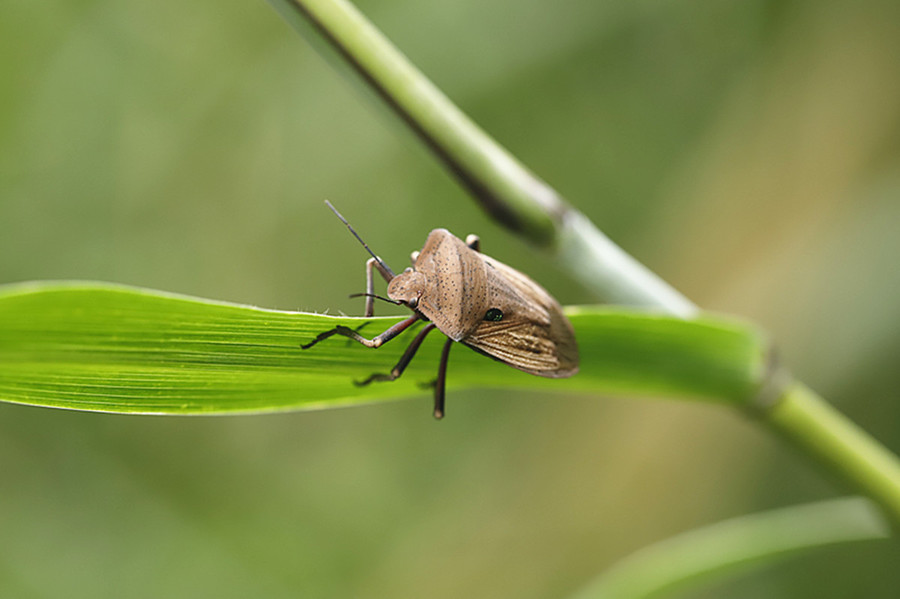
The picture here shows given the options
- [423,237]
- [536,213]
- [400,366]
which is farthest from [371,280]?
[423,237]

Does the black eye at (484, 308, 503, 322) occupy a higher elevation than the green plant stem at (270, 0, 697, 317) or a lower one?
lower

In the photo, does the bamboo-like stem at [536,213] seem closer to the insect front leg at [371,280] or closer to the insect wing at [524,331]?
the insect wing at [524,331]

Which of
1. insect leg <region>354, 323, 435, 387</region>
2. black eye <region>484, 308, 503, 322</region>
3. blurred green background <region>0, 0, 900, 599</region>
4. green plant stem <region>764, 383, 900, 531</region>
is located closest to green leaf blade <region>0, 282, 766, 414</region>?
insect leg <region>354, 323, 435, 387</region>

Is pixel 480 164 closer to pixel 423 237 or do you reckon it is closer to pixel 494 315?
pixel 494 315

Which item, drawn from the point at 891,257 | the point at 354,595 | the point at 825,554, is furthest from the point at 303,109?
the point at 825,554

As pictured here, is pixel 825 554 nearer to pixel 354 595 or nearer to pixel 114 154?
pixel 354 595

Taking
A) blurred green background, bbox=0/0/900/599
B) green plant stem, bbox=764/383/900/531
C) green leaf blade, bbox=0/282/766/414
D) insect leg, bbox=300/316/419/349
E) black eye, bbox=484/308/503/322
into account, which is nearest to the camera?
green leaf blade, bbox=0/282/766/414

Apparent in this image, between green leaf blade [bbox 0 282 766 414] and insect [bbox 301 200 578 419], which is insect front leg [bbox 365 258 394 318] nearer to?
insect [bbox 301 200 578 419]

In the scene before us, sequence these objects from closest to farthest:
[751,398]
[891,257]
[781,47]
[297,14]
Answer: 1. [297,14]
2. [751,398]
3. [891,257]
4. [781,47]
